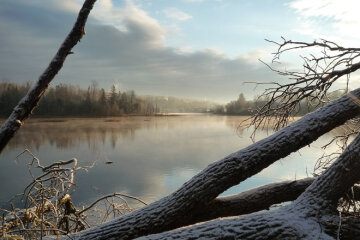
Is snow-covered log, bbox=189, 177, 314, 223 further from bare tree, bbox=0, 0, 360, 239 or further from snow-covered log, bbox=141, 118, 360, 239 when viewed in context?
snow-covered log, bbox=141, 118, 360, 239

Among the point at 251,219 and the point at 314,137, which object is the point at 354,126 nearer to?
the point at 314,137

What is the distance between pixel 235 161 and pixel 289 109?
1648 millimetres

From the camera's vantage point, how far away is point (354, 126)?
13.0 ft

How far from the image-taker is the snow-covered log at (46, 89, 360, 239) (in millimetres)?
2570

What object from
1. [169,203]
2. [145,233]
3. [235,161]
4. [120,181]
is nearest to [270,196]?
[235,161]

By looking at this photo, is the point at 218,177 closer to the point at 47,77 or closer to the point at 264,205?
the point at 264,205

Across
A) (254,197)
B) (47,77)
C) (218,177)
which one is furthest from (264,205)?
(47,77)

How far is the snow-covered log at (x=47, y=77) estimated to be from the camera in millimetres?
2607

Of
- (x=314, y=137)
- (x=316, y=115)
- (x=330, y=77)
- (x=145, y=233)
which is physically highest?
(x=330, y=77)

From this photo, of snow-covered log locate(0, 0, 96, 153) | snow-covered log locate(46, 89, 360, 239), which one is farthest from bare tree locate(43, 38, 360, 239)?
snow-covered log locate(0, 0, 96, 153)

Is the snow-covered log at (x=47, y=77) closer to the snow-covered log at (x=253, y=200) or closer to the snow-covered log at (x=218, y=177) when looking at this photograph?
the snow-covered log at (x=218, y=177)

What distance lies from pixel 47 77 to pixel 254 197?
2451 millimetres

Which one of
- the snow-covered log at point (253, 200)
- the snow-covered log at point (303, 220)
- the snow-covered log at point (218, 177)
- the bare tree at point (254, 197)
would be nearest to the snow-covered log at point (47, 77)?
the bare tree at point (254, 197)

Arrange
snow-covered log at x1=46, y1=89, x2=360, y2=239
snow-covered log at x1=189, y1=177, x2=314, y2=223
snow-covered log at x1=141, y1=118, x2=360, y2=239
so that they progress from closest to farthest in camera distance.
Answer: snow-covered log at x1=141, y1=118, x2=360, y2=239
snow-covered log at x1=46, y1=89, x2=360, y2=239
snow-covered log at x1=189, y1=177, x2=314, y2=223
